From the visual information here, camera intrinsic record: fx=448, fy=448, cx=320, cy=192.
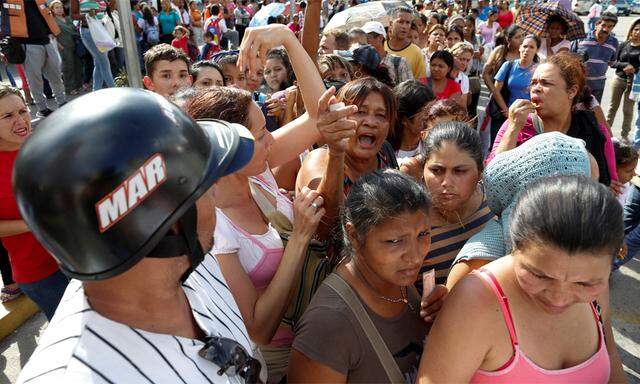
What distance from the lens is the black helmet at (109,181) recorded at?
0.89 m

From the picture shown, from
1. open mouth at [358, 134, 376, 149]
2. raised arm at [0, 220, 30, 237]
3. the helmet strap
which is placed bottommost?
raised arm at [0, 220, 30, 237]

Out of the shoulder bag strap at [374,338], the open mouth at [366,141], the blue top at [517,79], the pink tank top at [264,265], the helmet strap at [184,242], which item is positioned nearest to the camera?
the helmet strap at [184,242]

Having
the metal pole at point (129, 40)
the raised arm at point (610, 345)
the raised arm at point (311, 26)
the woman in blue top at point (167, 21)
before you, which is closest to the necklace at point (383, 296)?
the raised arm at point (610, 345)

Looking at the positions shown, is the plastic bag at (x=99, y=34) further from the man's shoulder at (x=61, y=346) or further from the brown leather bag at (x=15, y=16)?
the man's shoulder at (x=61, y=346)

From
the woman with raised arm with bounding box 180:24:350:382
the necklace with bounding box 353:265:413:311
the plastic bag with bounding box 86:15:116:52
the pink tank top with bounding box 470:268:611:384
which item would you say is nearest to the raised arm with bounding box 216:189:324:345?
the woman with raised arm with bounding box 180:24:350:382

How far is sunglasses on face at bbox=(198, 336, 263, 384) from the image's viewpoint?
1.11m

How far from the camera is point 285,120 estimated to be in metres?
3.47

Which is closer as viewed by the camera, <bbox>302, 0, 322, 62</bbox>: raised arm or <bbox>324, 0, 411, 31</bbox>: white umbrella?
<bbox>302, 0, 322, 62</bbox>: raised arm

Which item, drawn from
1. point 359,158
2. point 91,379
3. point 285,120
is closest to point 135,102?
point 91,379

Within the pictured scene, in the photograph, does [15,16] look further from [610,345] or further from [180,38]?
[610,345]

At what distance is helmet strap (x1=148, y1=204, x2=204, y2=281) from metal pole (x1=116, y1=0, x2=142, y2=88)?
298 centimetres

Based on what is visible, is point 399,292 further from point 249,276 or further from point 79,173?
point 79,173

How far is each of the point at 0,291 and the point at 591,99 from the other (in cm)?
472

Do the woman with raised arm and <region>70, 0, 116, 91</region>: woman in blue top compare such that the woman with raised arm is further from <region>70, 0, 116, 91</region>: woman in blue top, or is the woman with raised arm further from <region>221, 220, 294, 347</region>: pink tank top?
<region>70, 0, 116, 91</region>: woman in blue top
